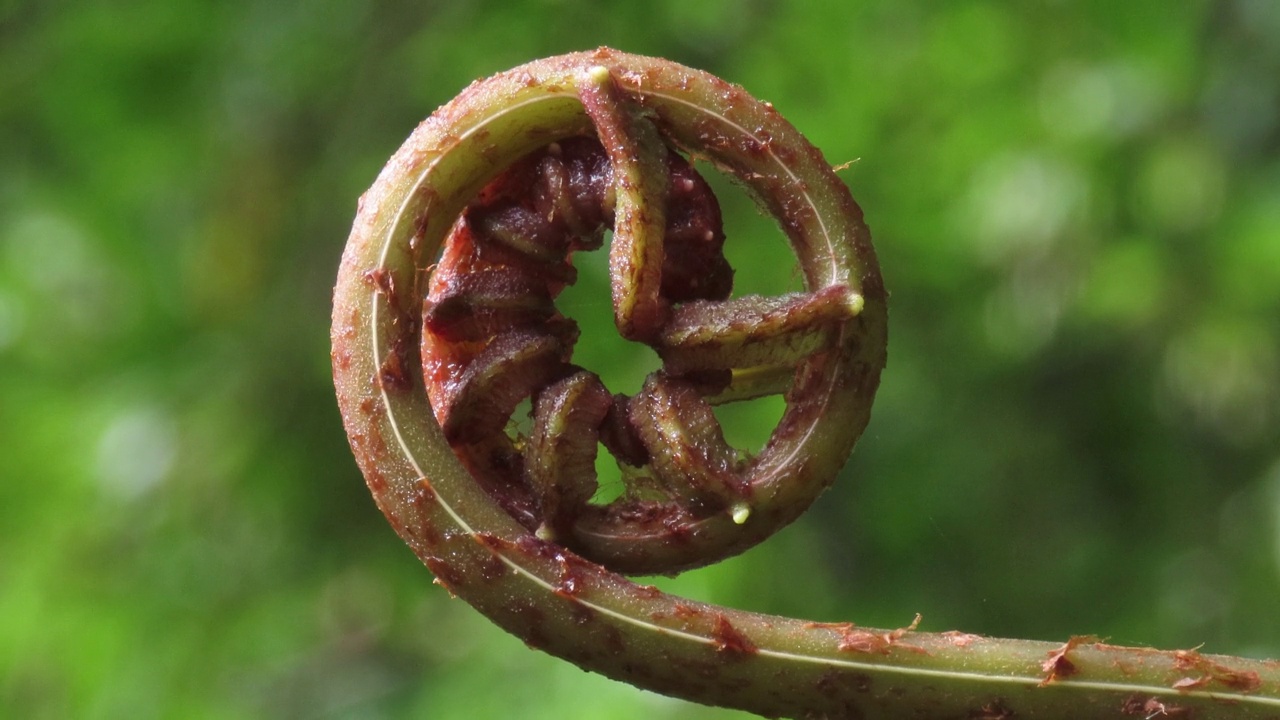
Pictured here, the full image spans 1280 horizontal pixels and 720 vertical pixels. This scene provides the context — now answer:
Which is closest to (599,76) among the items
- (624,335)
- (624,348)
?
(624,335)

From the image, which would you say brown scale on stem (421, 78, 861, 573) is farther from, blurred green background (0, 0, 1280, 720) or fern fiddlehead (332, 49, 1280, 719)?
blurred green background (0, 0, 1280, 720)

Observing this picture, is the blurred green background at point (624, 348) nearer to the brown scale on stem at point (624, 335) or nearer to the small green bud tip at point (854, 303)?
the brown scale on stem at point (624, 335)

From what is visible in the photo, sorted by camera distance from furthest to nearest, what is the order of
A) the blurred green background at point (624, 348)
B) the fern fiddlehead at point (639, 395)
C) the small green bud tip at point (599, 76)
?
the blurred green background at point (624, 348), the small green bud tip at point (599, 76), the fern fiddlehead at point (639, 395)

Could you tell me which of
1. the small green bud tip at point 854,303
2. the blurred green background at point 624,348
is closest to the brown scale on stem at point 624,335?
the small green bud tip at point 854,303

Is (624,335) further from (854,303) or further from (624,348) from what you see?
(624,348)

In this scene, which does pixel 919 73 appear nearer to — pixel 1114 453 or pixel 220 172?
pixel 1114 453

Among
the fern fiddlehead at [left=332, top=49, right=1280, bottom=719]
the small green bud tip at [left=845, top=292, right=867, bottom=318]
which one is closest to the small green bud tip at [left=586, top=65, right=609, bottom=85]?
the fern fiddlehead at [left=332, top=49, right=1280, bottom=719]
